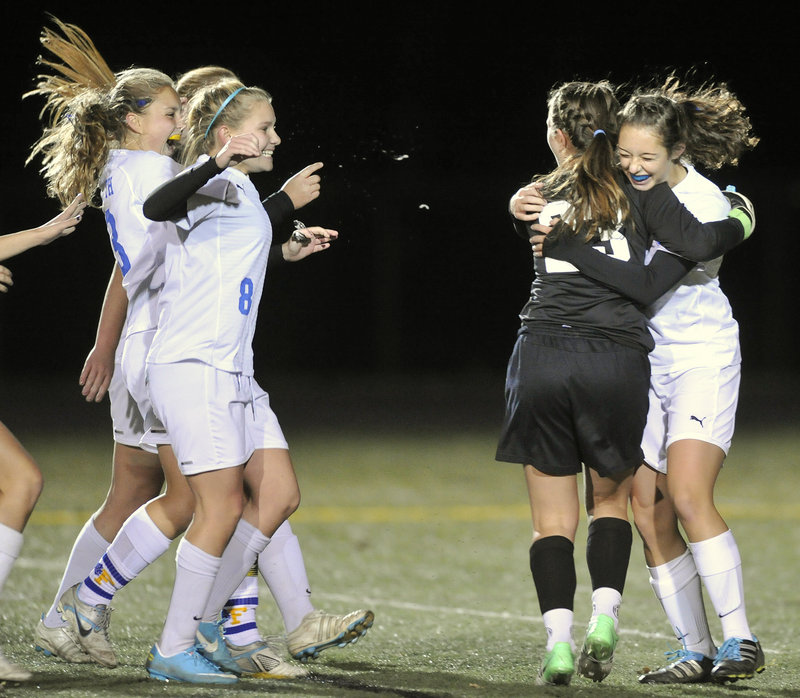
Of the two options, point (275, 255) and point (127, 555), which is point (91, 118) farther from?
point (127, 555)

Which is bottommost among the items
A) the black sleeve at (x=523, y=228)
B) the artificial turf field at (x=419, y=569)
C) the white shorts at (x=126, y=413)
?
the artificial turf field at (x=419, y=569)

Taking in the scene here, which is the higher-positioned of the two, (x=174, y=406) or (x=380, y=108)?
(x=380, y=108)

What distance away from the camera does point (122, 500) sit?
4.19 m

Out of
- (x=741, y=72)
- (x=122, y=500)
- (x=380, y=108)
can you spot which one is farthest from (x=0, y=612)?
(x=741, y=72)

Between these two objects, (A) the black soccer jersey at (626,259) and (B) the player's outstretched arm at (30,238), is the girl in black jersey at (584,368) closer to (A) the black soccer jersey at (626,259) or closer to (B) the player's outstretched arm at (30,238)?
(A) the black soccer jersey at (626,259)

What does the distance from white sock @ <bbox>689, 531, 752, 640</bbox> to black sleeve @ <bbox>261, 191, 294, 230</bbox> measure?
175 centimetres

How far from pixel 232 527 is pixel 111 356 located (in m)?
0.96

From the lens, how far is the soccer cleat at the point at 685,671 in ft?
12.5

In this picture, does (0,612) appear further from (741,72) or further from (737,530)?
(741,72)

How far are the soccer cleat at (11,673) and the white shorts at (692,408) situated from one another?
2077 mm

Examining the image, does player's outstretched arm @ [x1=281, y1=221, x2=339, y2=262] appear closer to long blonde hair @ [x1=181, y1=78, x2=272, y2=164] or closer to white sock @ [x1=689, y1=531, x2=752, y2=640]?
long blonde hair @ [x1=181, y1=78, x2=272, y2=164]

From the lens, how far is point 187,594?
353cm

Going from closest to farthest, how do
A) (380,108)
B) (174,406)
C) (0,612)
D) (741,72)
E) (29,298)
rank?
(174,406) → (0,612) → (380,108) → (29,298) → (741,72)

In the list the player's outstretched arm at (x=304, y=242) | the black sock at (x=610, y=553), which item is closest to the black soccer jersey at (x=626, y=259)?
the black sock at (x=610, y=553)
